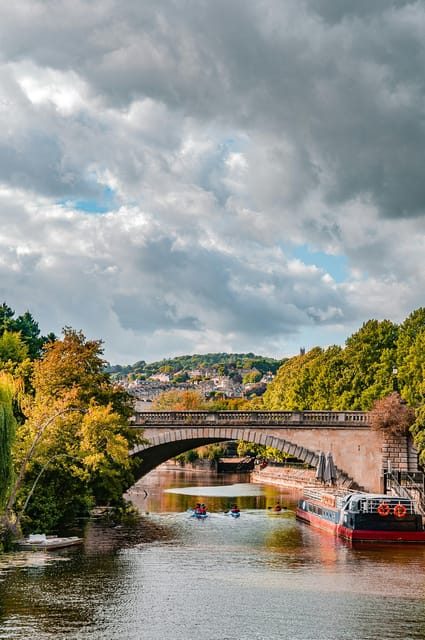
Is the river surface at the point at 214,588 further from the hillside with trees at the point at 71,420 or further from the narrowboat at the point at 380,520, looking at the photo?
the hillside with trees at the point at 71,420

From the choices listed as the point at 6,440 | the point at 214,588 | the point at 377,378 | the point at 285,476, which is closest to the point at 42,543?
the point at 6,440

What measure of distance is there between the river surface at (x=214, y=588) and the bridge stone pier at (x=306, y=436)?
353 inches

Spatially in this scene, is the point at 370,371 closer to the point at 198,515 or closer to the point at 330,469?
the point at 330,469

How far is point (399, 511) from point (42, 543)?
19.5 m

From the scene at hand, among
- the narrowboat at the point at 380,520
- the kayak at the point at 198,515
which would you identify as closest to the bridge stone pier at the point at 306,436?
the kayak at the point at 198,515

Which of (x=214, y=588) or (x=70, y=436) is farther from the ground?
(x=70, y=436)

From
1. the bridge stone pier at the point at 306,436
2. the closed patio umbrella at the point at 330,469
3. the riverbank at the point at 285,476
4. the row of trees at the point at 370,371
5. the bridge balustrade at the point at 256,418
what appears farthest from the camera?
the riverbank at the point at 285,476

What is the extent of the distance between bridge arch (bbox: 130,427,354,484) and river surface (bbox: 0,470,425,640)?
983cm

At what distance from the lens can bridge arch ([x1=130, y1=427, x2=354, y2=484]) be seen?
63.8 meters

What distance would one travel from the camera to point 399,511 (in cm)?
4841

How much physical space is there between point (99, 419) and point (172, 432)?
62.8 feet

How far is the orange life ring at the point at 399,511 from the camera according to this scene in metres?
48.2

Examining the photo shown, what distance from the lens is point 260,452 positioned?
112125 mm

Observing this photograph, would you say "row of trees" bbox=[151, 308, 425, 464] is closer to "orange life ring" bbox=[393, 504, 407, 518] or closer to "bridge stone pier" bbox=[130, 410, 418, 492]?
"bridge stone pier" bbox=[130, 410, 418, 492]
